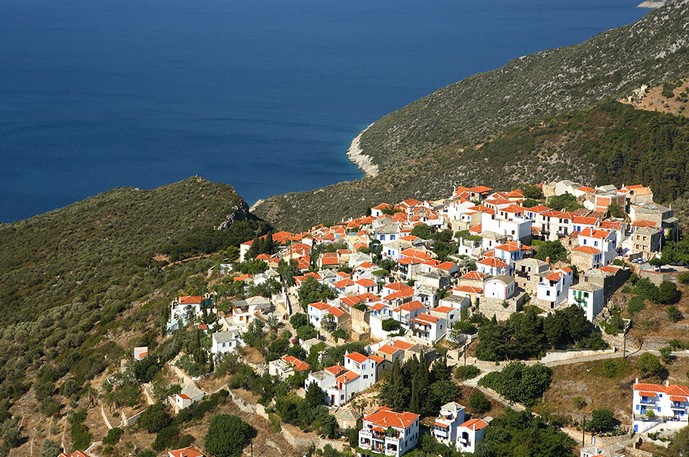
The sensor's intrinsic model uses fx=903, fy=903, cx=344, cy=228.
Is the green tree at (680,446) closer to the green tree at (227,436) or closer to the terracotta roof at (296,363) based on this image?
the terracotta roof at (296,363)

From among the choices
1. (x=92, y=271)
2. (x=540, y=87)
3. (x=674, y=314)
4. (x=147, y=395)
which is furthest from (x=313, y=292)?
(x=540, y=87)

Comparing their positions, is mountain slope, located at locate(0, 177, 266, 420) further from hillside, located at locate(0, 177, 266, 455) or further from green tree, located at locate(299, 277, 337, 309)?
green tree, located at locate(299, 277, 337, 309)

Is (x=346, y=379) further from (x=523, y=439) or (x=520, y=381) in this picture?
(x=523, y=439)

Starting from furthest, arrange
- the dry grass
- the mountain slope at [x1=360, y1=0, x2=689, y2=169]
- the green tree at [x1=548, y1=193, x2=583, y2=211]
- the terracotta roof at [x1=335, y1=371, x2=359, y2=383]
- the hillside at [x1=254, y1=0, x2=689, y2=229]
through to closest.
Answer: the mountain slope at [x1=360, y1=0, x2=689, y2=169], the hillside at [x1=254, y1=0, x2=689, y2=229], the green tree at [x1=548, y1=193, x2=583, y2=211], the terracotta roof at [x1=335, y1=371, x2=359, y2=383], the dry grass

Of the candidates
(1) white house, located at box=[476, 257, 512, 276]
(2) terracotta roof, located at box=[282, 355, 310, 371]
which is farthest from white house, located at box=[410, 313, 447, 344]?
(2) terracotta roof, located at box=[282, 355, 310, 371]

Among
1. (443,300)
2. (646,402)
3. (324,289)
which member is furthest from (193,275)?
(646,402)

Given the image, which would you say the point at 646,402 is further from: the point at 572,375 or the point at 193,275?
the point at 193,275
